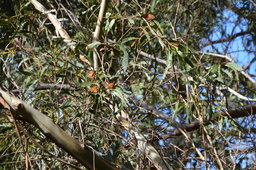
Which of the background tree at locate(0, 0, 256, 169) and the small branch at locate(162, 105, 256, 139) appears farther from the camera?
the small branch at locate(162, 105, 256, 139)

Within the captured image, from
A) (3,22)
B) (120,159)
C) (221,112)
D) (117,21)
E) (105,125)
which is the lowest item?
(120,159)

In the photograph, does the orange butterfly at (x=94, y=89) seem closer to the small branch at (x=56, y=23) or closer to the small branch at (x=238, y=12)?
the small branch at (x=56, y=23)

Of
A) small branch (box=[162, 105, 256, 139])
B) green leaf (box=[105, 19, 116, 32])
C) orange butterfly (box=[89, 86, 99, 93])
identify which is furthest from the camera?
small branch (box=[162, 105, 256, 139])

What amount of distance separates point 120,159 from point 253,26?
247cm

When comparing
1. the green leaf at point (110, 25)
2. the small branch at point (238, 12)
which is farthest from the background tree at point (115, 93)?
the small branch at point (238, 12)

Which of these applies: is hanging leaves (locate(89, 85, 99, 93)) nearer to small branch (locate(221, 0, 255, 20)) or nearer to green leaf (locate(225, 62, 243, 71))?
green leaf (locate(225, 62, 243, 71))

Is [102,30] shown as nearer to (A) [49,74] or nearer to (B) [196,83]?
(A) [49,74]

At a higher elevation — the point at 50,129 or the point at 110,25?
the point at 110,25

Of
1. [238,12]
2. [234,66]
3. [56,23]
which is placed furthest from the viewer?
[238,12]

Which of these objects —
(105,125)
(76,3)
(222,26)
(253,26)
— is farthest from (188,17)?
(105,125)

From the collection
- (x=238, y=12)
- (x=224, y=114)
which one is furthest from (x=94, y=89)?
(x=238, y=12)

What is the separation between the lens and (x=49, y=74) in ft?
8.23

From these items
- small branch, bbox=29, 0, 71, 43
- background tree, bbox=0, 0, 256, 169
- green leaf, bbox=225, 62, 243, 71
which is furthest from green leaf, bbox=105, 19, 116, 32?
green leaf, bbox=225, 62, 243, 71

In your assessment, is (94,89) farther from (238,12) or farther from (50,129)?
(238,12)
